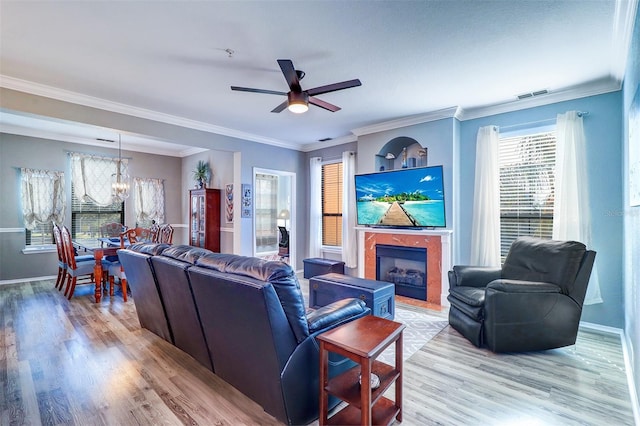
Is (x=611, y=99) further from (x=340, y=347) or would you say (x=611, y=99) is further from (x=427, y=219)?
(x=340, y=347)

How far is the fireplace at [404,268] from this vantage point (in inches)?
175

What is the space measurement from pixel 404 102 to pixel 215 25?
249cm

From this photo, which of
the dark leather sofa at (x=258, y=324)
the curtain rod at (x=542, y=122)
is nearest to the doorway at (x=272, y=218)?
the curtain rod at (x=542, y=122)

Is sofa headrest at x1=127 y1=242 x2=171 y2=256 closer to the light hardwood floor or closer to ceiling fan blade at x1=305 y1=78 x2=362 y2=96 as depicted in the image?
the light hardwood floor

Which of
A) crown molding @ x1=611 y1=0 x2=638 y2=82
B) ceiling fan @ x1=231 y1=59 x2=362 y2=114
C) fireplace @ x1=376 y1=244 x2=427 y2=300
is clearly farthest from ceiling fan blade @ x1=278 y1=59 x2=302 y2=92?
fireplace @ x1=376 y1=244 x2=427 y2=300

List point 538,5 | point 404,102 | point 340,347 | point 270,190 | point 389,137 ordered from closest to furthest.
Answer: point 340,347 < point 538,5 < point 404,102 < point 389,137 < point 270,190

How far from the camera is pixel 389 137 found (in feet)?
15.7

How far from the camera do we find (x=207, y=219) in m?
6.09

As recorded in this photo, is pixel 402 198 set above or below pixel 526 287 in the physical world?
above

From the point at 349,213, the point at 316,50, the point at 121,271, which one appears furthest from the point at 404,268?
the point at 121,271

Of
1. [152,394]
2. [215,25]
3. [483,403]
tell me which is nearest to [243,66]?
[215,25]

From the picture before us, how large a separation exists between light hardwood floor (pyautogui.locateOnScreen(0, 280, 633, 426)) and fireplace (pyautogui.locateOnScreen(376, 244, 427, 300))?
4.26 ft

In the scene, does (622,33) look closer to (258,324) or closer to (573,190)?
(573,190)

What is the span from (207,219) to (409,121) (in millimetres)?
4370
